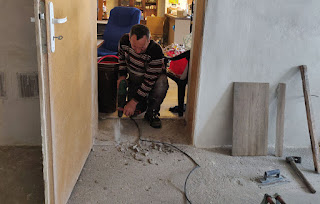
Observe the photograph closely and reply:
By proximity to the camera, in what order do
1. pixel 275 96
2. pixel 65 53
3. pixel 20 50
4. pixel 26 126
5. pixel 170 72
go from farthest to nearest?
pixel 170 72 → pixel 275 96 → pixel 26 126 → pixel 20 50 → pixel 65 53

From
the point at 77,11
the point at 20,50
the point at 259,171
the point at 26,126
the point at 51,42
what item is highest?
the point at 77,11

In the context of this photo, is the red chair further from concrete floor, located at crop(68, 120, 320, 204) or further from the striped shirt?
concrete floor, located at crop(68, 120, 320, 204)

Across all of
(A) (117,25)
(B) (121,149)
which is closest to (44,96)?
(B) (121,149)

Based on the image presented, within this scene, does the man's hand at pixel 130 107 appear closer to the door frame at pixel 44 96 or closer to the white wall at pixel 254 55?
the white wall at pixel 254 55

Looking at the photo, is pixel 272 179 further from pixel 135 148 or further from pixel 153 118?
pixel 153 118

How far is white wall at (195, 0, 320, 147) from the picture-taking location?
2.38 metres

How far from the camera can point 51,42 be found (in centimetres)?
138

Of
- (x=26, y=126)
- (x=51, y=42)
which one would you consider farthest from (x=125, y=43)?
(x=51, y=42)

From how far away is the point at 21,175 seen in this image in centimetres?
206

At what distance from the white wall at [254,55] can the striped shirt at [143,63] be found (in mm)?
534

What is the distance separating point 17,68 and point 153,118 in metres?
1.30

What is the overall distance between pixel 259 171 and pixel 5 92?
1988mm

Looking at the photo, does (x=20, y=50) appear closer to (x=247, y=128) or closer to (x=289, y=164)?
(x=247, y=128)

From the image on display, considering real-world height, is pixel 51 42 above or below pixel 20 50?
above
